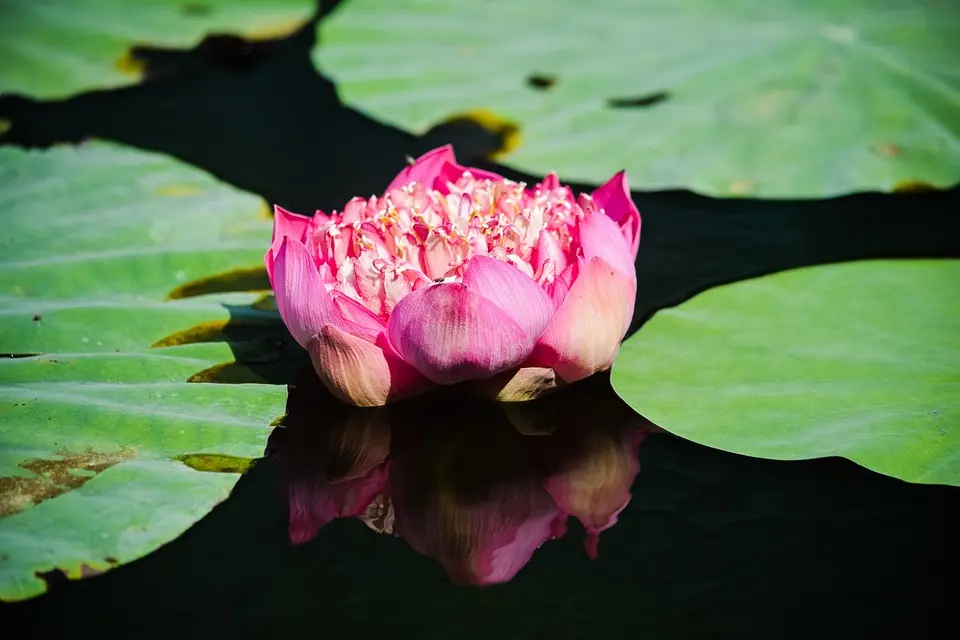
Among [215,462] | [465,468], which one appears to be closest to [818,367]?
[465,468]

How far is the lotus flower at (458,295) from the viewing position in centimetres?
154

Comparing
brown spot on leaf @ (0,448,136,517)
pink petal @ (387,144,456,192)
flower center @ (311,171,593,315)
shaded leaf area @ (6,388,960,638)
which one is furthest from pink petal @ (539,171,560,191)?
brown spot on leaf @ (0,448,136,517)

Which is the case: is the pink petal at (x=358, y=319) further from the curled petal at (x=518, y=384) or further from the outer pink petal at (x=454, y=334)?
the curled petal at (x=518, y=384)

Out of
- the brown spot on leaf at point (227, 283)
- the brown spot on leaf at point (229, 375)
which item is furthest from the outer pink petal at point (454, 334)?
the brown spot on leaf at point (227, 283)

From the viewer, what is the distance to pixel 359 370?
164 centimetres

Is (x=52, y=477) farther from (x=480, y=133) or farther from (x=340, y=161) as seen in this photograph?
(x=480, y=133)

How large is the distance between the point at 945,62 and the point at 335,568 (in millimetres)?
2263

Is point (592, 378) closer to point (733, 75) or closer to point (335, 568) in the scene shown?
point (335, 568)

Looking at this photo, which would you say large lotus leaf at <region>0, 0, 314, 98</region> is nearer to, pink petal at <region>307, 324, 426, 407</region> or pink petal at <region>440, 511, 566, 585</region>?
pink petal at <region>307, 324, 426, 407</region>

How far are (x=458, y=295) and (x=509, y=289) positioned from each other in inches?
3.2

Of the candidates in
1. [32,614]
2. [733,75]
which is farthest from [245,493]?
[733,75]

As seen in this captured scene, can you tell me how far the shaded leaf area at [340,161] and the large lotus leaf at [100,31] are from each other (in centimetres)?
6

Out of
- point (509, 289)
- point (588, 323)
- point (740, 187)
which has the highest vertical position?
point (509, 289)

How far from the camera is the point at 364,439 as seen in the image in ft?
5.60
